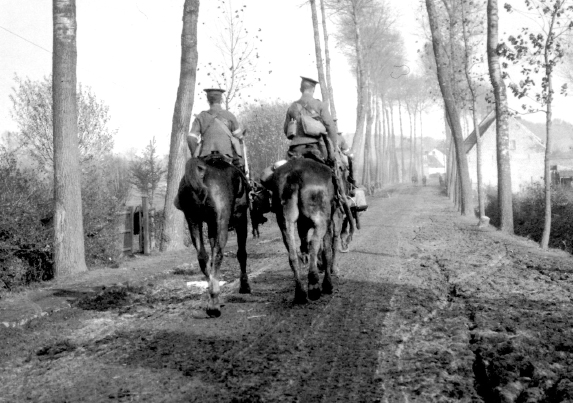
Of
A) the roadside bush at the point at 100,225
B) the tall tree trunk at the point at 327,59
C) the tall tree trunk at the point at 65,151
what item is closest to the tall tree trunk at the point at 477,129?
the tall tree trunk at the point at 327,59

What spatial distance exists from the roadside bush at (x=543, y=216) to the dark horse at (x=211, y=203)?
1792cm

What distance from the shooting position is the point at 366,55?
47.2m

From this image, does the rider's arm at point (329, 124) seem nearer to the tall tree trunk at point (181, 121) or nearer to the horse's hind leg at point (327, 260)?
the horse's hind leg at point (327, 260)

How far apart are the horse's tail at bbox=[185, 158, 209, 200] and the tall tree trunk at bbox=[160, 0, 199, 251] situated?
918 centimetres

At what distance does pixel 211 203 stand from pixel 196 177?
0.39 meters

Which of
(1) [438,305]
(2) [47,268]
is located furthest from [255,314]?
(2) [47,268]

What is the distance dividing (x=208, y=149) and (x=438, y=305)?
364cm

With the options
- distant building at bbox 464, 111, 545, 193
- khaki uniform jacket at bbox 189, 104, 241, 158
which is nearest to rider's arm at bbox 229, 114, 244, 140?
khaki uniform jacket at bbox 189, 104, 241, 158

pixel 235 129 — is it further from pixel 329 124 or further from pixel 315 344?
pixel 315 344

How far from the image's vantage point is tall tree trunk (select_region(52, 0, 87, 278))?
1159cm

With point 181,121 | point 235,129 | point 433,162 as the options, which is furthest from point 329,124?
point 433,162

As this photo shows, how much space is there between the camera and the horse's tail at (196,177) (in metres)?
7.36

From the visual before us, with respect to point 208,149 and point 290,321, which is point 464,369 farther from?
point 208,149

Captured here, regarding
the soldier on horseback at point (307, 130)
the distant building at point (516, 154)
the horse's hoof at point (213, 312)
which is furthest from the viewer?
the distant building at point (516, 154)
